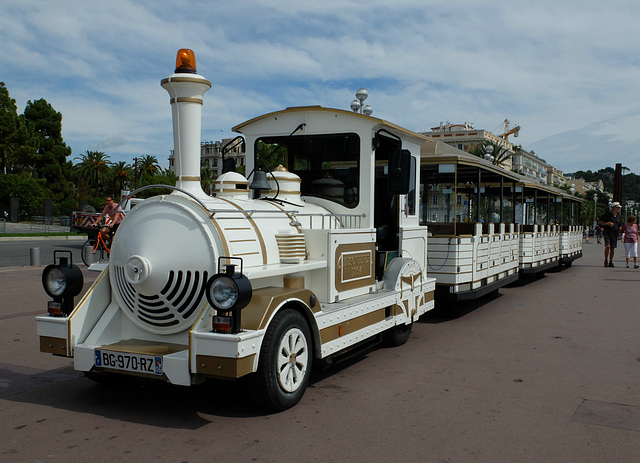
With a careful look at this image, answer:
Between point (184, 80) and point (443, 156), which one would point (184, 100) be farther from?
point (443, 156)

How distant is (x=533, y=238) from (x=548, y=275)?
3.45 metres

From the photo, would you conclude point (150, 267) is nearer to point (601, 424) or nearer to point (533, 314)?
point (601, 424)

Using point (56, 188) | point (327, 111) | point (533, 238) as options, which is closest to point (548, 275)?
point (533, 238)

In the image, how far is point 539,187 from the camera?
15594 mm

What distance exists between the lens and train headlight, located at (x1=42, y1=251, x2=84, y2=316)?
446 cm

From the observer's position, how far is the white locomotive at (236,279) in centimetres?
390

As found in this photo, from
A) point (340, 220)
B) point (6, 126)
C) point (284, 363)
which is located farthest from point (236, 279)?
point (6, 126)

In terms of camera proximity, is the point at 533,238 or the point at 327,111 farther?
the point at 533,238

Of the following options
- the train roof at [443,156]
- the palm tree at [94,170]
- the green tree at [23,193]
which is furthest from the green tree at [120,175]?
the train roof at [443,156]

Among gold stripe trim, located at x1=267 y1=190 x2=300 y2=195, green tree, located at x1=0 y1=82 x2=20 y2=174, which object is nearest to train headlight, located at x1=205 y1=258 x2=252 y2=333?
gold stripe trim, located at x1=267 y1=190 x2=300 y2=195

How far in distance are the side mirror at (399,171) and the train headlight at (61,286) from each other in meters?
3.18

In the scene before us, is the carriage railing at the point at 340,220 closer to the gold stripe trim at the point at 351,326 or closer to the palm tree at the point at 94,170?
the gold stripe trim at the point at 351,326

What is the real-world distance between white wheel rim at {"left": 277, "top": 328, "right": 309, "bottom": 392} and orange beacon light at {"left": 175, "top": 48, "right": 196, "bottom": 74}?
2299 mm

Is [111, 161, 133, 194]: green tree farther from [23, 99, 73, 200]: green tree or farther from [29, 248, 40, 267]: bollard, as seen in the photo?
[29, 248, 40, 267]: bollard
